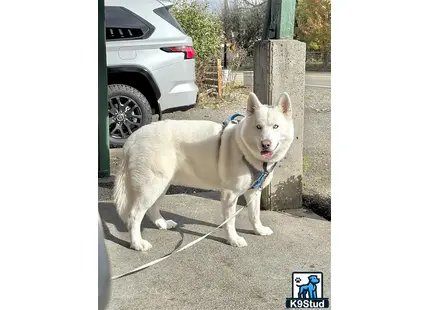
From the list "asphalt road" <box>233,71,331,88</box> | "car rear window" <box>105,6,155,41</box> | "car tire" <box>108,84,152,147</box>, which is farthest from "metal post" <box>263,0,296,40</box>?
"car tire" <box>108,84,152,147</box>

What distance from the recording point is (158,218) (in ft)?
9.38

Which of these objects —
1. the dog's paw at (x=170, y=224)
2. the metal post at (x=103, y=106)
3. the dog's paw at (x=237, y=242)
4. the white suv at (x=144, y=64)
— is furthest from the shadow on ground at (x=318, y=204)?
the metal post at (x=103, y=106)

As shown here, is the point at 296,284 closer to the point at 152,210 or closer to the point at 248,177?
the point at 248,177

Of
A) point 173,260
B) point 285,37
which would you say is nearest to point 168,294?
point 173,260

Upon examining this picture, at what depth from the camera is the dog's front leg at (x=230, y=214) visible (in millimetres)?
2848

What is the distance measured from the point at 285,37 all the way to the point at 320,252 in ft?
4.55

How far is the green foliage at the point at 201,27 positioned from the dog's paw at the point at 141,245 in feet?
3.56

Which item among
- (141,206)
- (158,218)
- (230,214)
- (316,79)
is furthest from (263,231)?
(316,79)

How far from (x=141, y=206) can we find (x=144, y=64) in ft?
2.63

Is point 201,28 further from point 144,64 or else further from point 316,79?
point 316,79

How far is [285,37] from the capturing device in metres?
3.16

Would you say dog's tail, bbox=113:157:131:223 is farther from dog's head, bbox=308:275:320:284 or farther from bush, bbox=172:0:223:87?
dog's head, bbox=308:275:320:284

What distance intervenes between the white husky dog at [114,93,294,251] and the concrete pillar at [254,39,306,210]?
35 cm

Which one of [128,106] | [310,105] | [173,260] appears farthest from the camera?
[310,105]
